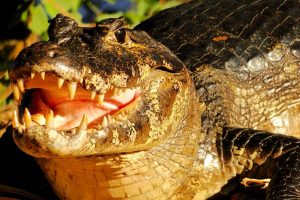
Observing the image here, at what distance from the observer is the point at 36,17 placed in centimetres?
614

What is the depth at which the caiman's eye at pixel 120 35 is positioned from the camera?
344cm

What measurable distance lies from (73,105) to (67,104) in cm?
3

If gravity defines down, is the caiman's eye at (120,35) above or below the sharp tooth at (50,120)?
above

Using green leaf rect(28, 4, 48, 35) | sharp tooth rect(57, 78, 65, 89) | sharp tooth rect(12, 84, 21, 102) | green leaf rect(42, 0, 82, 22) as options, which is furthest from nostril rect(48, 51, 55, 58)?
green leaf rect(28, 4, 48, 35)

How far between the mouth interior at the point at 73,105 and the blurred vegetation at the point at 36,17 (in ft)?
6.85

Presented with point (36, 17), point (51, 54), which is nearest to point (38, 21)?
point (36, 17)

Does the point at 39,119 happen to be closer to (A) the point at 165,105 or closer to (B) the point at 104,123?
(B) the point at 104,123

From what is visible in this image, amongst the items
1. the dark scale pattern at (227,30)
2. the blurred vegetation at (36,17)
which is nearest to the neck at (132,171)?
the dark scale pattern at (227,30)

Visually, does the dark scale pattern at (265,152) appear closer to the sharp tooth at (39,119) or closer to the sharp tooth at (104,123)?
the sharp tooth at (104,123)

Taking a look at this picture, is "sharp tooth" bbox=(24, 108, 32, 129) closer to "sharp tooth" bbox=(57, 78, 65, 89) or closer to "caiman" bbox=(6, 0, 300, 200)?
"caiman" bbox=(6, 0, 300, 200)

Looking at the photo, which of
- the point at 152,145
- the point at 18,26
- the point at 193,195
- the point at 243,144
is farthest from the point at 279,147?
the point at 18,26

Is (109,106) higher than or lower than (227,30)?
lower

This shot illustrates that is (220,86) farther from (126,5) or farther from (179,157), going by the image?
(126,5)

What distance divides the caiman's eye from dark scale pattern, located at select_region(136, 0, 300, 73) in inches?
47.0
